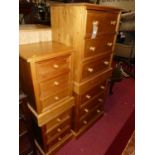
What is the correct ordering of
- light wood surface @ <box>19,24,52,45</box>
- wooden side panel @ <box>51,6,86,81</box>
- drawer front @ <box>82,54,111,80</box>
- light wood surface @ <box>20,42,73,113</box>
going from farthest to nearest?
drawer front @ <box>82,54,111,80</box> → light wood surface @ <box>19,24,52,45</box> → wooden side panel @ <box>51,6,86,81</box> → light wood surface @ <box>20,42,73,113</box>

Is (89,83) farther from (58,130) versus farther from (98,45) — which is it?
(58,130)

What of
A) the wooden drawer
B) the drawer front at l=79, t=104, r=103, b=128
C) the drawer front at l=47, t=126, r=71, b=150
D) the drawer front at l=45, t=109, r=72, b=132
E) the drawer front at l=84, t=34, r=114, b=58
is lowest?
the drawer front at l=47, t=126, r=71, b=150

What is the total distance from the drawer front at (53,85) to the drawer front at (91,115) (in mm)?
590

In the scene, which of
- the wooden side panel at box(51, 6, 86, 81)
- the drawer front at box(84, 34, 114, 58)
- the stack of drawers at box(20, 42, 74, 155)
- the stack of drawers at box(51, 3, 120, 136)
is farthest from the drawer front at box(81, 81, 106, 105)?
the drawer front at box(84, 34, 114, 58)

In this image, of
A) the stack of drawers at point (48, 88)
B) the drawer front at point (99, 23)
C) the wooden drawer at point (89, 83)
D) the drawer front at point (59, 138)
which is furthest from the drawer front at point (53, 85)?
the drawer front at point (59, 138)

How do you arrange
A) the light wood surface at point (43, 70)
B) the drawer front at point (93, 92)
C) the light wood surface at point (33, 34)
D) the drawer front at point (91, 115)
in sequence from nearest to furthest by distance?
the light wood surface at point (43, 70)
the light wood surface at point (33, 34)
the drawer front at point (93, 92)
the drawer front at point (91, 115)

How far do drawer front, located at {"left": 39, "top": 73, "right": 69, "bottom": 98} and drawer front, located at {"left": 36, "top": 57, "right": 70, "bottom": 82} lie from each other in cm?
5

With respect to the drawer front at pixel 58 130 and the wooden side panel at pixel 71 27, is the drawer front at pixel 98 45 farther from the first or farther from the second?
the drawer front at pixel 58 130

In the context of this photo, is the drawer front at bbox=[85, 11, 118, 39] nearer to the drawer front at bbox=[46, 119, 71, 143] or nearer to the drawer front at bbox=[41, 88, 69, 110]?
the drawer front at bbox=[41, 88, 69, 110]

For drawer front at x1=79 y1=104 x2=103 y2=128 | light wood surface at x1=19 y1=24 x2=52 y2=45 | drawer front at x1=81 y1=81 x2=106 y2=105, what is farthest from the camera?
drawer front at x1=79 y1=104 x2=103 y2=128

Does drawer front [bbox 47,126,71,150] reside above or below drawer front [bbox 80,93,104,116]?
below

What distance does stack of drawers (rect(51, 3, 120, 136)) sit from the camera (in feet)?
3.70

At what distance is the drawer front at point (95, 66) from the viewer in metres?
1.35

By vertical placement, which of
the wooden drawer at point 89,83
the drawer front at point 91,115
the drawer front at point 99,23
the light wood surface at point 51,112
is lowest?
the drawer front at point 91,115
